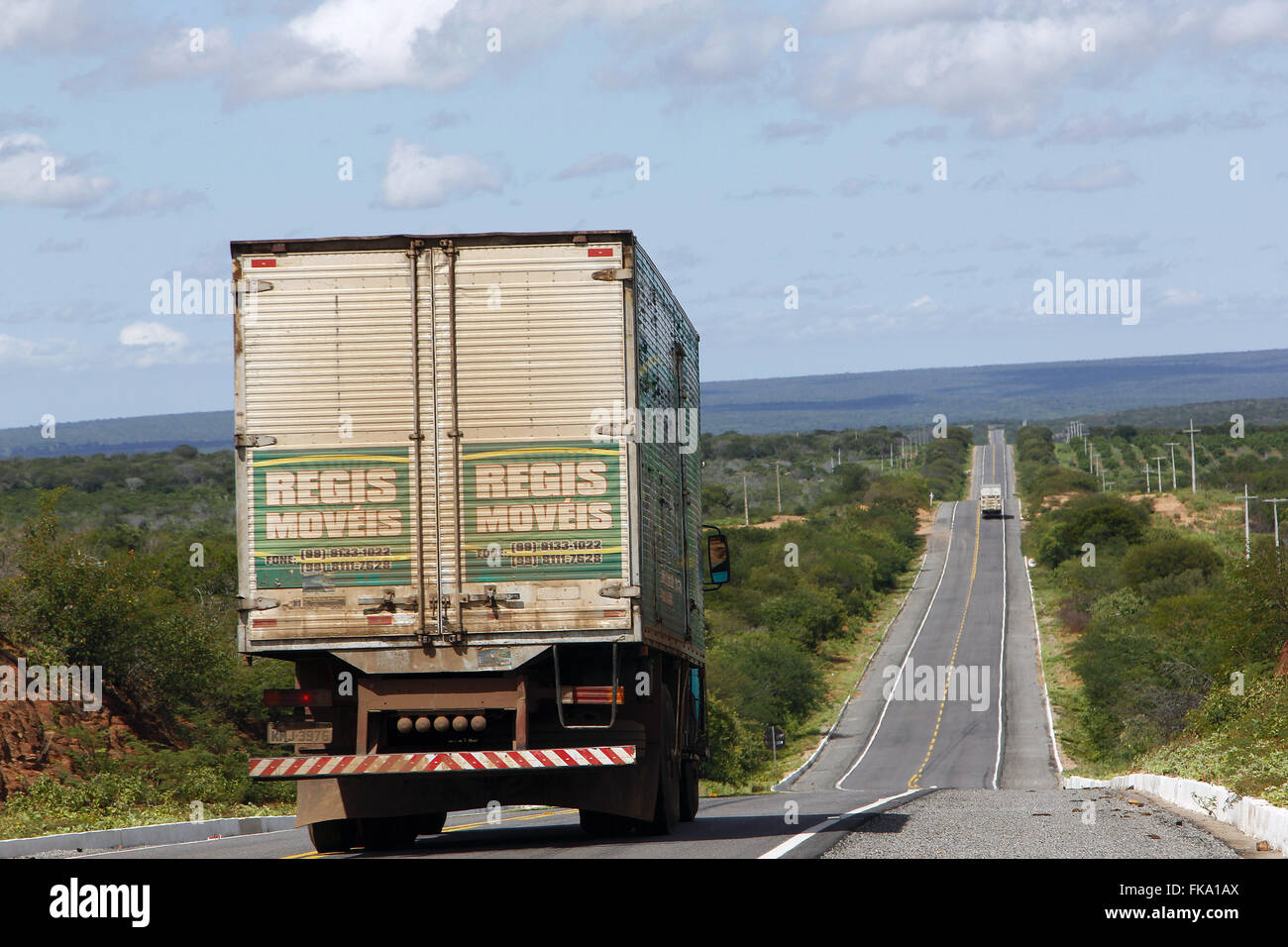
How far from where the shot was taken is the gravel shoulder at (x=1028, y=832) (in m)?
12.8

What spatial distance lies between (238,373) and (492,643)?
3.23 metres

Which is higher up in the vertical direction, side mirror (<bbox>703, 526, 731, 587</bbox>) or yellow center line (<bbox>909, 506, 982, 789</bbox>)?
side mirror (<bbox>703, 526, 731, 587</bbox>)

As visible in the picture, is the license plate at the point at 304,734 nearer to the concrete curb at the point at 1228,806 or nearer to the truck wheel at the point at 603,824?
the truck wheel at the point at 603,824

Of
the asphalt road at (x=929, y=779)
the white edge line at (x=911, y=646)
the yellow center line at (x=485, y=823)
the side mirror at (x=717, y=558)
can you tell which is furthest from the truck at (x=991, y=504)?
the side mirror at (x=717, y=558)

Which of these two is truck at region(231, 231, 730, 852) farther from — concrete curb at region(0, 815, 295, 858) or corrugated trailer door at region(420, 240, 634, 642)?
concrete curb at region(0, 815, 295, 858)

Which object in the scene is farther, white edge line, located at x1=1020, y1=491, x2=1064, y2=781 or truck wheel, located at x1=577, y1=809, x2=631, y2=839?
white edge line, located at x1=1020, y1=491, x2=1064, y2=781

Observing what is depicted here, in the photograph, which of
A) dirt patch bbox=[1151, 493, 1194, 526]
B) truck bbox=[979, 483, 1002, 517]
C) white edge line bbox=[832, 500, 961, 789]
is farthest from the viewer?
truck bbox=[979, 483, 1002, 517]

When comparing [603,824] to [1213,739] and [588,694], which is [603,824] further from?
[1213,739]

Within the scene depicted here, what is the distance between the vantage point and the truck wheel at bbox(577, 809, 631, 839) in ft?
52.0

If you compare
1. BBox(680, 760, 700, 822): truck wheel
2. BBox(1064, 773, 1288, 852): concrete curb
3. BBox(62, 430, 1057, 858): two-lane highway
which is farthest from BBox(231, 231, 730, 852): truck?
BBox(1064, 773, 1288, 852): concrete curb

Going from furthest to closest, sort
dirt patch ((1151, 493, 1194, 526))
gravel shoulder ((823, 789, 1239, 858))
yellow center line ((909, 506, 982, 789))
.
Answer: dirt patch ((1151, 493, 1194, 526)) → yellow center line ((909, 506, 982, 789)) → gravel shoulder ((823, 789, 1239, 858))

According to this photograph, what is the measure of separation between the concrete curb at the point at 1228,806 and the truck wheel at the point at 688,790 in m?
5.95

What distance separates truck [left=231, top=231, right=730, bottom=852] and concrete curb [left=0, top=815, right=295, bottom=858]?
14.0 ft
